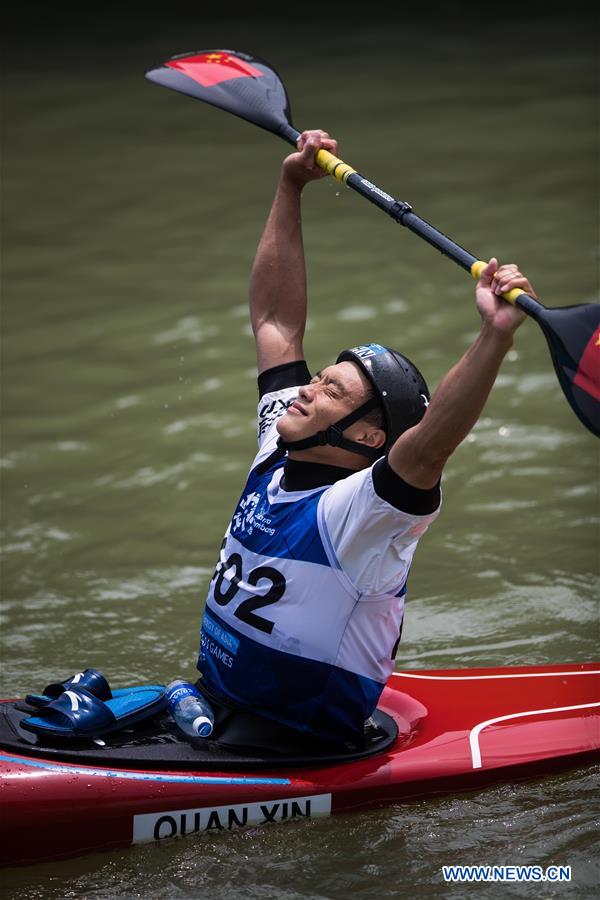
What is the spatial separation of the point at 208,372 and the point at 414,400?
3.38 meters

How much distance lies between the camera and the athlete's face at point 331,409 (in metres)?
3.22

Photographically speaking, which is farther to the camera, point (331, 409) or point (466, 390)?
point (331, 409)

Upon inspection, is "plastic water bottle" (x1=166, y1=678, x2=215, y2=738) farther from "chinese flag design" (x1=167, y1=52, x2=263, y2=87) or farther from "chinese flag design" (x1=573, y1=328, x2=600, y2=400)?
"chinese flag design" (x1=167, y1=52, x2=263, y2=87)

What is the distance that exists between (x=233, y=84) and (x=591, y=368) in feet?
6.43

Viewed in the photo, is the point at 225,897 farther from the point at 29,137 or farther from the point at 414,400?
the point at 29,137

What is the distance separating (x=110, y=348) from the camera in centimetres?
680

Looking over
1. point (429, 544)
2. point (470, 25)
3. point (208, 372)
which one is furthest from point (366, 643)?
point (470, 25)

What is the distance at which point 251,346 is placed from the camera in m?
6.75

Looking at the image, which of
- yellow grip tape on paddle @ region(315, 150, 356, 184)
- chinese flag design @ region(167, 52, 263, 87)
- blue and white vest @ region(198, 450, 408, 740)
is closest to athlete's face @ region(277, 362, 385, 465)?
blue and white vest @ region(198, 450, 408, 740)

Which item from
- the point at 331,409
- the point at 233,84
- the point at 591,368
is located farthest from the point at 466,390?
the point at 233,84

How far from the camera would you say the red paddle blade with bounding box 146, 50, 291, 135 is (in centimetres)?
430

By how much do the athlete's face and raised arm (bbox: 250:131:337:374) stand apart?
21.9 inches

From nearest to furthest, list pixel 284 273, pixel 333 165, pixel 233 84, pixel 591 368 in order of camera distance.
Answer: pixel 591 368 < pixel 333 165 < pixel 284 273 < pixel 233 84

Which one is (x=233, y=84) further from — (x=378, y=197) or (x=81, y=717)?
(x=81, y=717)
